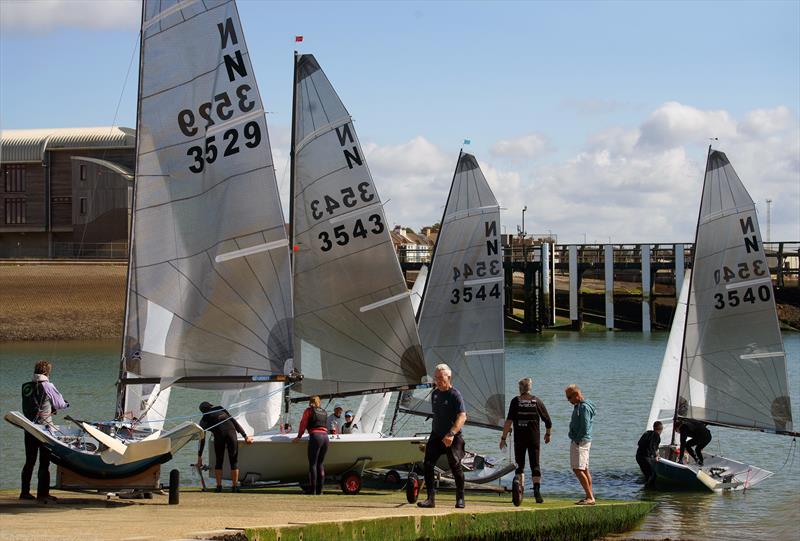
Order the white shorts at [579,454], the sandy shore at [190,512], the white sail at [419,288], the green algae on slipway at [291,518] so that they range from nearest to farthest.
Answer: the sandy shore at [190,512] → the green algae on slipway at [291,518] → the white shorts at [579,454] → the white sail at [419,288]

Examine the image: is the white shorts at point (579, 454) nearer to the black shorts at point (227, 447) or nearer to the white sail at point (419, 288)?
the black shorts at point (227, 447)

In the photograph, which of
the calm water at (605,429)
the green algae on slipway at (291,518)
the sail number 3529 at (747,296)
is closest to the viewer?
the green algae on slipway at (291,518)

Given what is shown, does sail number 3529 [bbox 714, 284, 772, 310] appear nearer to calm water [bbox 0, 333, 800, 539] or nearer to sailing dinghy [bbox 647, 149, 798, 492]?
sailing dinghy [bbox 647, 149, 798, 492]

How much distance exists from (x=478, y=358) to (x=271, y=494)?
8.70 metres

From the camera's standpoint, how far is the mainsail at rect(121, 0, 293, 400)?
1513 centimetres

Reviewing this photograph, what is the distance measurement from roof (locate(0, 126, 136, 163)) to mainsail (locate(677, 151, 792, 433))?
213ft

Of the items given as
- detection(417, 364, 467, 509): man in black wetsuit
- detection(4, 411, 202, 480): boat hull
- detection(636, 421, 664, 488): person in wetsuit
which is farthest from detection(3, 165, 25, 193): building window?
detection(417, 364, 467, 509): man in black wetsuit

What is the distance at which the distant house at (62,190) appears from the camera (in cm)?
8175

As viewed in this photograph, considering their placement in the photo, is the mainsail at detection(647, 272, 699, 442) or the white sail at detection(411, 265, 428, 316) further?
the white sail at detection(411, 265, 428, 316)

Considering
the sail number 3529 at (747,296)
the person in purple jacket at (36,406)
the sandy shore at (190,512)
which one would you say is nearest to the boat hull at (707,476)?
the sail number 3529 at (747,296)

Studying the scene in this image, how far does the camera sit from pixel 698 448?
23156 mm

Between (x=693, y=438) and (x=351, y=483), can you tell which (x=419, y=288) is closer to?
(x=693, y=438)

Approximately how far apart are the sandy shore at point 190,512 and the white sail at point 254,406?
3468 mm

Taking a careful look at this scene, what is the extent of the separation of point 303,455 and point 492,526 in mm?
4562
